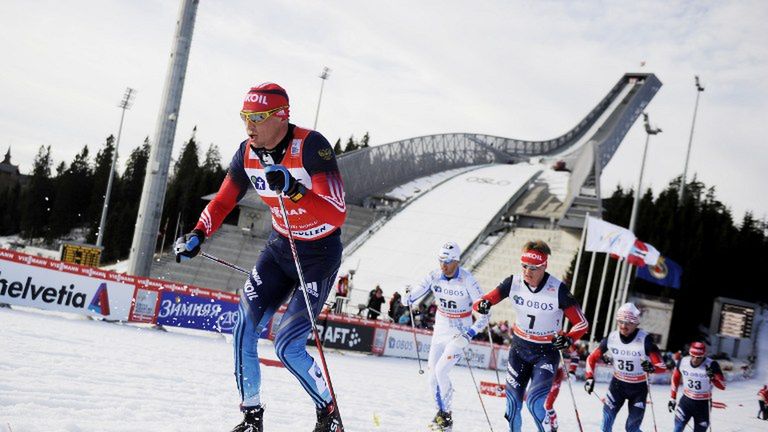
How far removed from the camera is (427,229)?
155 feet

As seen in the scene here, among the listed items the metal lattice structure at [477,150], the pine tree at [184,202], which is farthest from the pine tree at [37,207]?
the metal lattice structure at [477,150]

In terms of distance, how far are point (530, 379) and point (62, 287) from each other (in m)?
12.6

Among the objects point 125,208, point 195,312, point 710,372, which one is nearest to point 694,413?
point 710,372

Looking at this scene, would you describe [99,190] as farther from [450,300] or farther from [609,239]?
[450,300]

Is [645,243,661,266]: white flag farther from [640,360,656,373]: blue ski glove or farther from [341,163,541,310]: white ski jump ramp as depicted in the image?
[640,360,656,373]: blue ski glove

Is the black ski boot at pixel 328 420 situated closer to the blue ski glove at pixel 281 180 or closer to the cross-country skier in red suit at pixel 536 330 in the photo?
the blue ski glove at pixel 281 180

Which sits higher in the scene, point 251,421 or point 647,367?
point 647,367

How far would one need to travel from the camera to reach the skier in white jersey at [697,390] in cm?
1148

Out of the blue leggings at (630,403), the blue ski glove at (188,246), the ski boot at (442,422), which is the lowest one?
the ski boot at (442,422)

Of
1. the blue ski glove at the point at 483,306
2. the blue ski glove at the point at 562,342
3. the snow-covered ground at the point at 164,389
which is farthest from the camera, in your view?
the blue ski glove at the point at 483,306

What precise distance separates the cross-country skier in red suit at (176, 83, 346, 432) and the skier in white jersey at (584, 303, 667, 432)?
6297 mm

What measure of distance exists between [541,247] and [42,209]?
93553mm

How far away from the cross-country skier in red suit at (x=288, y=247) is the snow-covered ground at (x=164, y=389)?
4.38 feet

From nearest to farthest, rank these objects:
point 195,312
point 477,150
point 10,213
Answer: point 195,312 → point 477,150 → point 10,213
